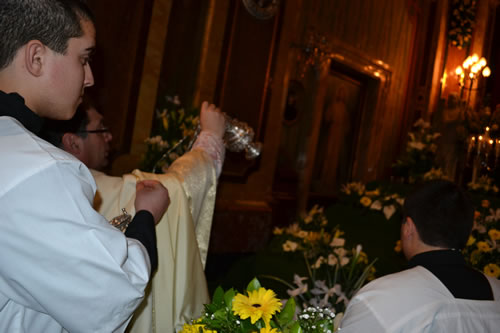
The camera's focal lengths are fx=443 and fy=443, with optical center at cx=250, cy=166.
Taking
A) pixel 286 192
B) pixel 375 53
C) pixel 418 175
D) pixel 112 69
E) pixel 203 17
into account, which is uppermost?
pixel 375 53

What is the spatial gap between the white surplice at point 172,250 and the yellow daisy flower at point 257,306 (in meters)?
0.75

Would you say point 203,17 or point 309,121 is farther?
point 309,121

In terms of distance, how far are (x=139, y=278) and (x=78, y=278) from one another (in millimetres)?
136

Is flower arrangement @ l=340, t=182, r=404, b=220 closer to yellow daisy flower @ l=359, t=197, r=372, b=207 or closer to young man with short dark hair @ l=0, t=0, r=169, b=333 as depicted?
yellow daisy flower @ l=359, t=197, r=372, b=207

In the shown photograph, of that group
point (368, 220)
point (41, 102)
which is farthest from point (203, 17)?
point (41, 102)

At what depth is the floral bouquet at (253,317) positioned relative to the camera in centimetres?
85

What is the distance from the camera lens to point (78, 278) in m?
0.84

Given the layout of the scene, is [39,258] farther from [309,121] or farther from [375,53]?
[375,53]

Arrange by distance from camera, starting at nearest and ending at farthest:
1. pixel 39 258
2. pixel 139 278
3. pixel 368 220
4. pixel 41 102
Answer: pixel 39 258 < pixel 139 278 < pixel 41 102 < pixel 368 220

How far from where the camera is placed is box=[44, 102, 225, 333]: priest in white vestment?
1571 millimetres

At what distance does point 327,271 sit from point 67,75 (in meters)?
1.64

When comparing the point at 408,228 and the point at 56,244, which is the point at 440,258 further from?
the point at 56,244

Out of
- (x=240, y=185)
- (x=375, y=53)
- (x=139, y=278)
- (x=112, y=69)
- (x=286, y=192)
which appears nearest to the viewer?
(x=139, y=278)

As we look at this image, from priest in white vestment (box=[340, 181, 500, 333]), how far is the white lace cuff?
0.86 metres
